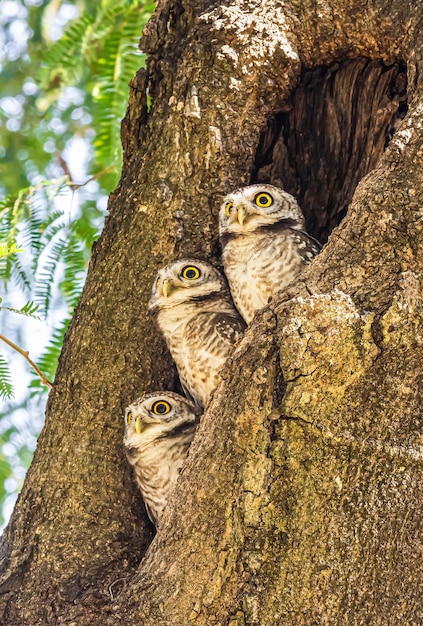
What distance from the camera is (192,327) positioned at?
9.66 feet

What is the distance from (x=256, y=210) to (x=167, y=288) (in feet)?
1.34

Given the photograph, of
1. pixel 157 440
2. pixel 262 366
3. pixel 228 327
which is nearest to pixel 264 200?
pixel 228 327

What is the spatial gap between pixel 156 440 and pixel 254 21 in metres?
1.54

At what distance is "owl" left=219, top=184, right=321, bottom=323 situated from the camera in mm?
2793

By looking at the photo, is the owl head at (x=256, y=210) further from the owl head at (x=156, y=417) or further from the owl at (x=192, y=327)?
the owl head at (x=156, y=417)

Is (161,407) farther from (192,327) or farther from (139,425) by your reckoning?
(192,327)

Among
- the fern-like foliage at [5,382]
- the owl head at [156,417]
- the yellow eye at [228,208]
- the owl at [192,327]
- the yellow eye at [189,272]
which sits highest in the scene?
the yellow eye at [228,208]

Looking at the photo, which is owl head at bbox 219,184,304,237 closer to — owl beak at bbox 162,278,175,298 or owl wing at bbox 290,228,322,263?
owl wing at bbox 290,228,322,263

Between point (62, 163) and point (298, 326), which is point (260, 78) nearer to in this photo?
point (298, 326)

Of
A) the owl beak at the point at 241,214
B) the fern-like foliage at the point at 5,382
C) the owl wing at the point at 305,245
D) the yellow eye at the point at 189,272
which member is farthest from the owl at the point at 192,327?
the fern-like foliage at the point at 5,382

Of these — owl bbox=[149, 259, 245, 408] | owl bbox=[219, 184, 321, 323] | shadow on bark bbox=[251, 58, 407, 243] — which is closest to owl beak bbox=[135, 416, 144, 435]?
owl bbox=[149, 259, 245, 408]

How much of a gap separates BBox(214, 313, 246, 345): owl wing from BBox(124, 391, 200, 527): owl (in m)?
0.26

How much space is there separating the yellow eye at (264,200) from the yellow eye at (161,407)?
2.48 feet

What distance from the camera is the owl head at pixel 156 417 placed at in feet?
9.02
